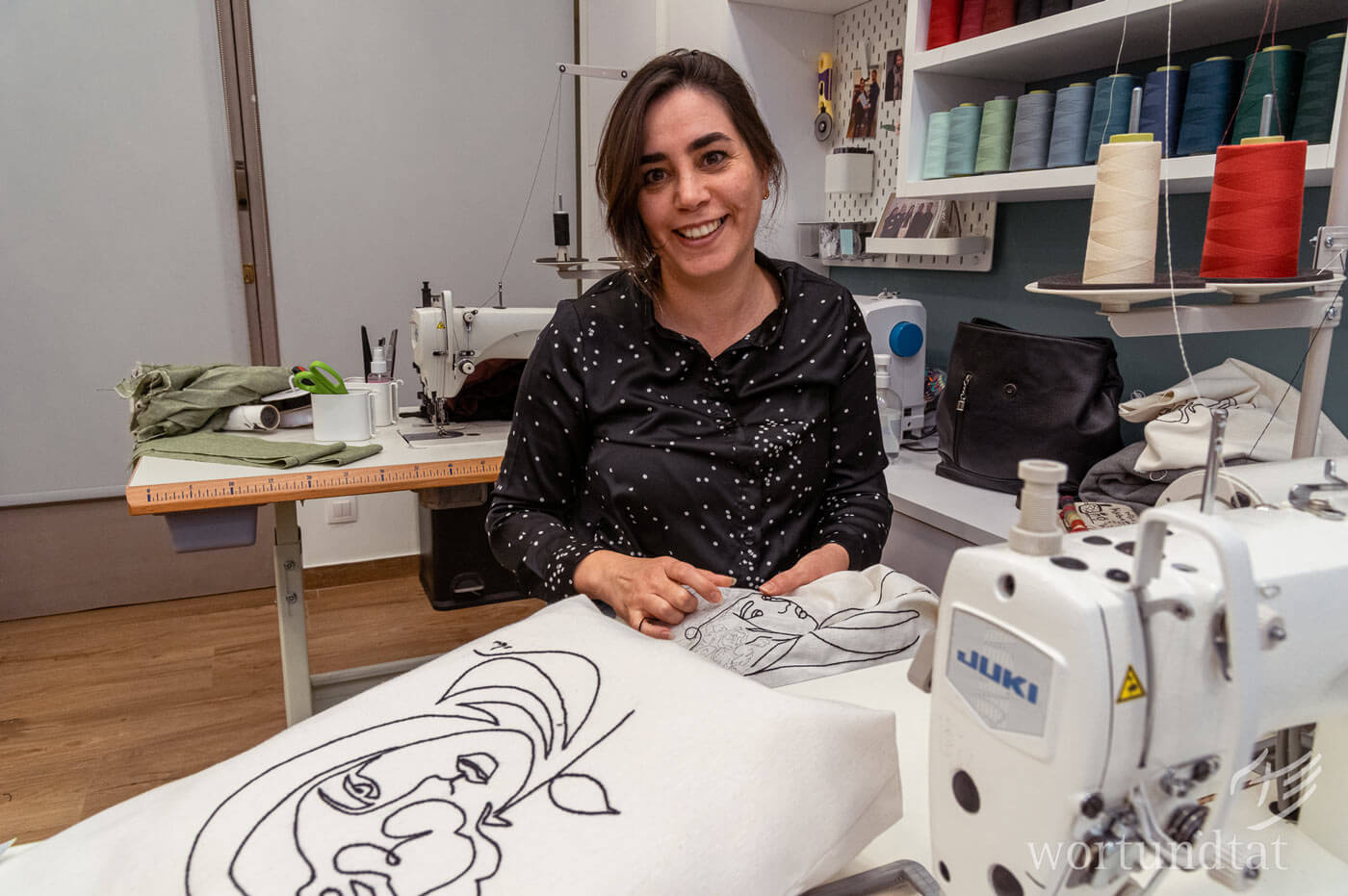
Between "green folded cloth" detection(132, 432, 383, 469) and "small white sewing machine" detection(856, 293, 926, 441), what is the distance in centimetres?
126

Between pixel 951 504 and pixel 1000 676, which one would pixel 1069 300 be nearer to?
pixel 951 504

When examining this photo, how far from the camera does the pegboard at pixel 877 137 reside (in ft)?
7.90

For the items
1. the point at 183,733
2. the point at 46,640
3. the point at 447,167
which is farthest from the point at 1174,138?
the point at 46,640

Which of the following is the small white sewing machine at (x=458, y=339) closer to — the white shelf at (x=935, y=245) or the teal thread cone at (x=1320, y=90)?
the white shelf at (x=935, y=245)

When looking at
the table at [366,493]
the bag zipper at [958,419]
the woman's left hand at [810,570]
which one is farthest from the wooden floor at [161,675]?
the woman's left hand at [810,570]

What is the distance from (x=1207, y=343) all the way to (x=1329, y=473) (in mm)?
1317

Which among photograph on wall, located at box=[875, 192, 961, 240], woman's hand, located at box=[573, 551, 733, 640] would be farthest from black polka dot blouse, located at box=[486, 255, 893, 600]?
photograph on wall, located at box=[875, 192, 961, 240]

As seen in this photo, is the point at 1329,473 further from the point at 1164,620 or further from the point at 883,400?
the point at 883,400

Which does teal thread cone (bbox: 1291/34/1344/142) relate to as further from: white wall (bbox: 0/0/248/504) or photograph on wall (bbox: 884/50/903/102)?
white wall (bbox: 0/0/248/504)

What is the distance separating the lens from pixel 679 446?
1275 millimetres

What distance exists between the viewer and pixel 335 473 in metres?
1.90

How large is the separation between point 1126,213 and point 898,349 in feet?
3.73

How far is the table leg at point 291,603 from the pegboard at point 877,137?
6.06ft

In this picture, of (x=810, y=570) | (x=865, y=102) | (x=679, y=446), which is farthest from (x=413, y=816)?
(x=865, y=102)
